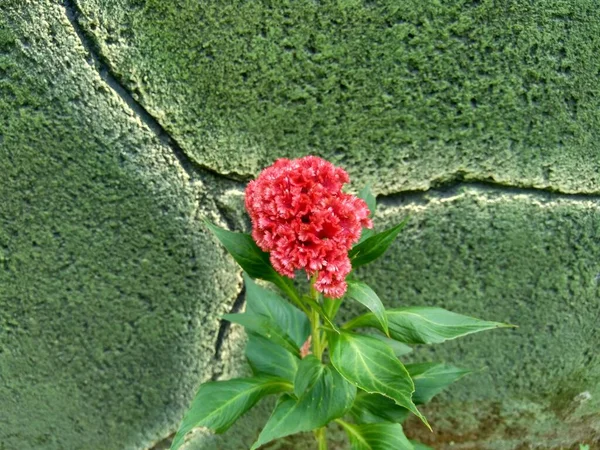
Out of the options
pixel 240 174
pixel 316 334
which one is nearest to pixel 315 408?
pixel 316 334

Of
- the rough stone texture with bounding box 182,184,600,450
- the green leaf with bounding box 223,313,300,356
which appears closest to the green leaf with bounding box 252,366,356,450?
the green leaf with bounding box 223,313,300,356

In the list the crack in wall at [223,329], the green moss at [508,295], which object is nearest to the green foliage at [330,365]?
the crack in wall at [223,329]

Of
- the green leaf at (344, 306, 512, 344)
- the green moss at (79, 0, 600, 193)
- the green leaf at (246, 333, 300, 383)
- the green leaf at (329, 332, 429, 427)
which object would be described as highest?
the green moss at (79, 0, 600, 193)

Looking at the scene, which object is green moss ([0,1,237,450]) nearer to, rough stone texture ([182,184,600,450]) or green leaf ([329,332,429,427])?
rough stone texture ([182,184,600,450])

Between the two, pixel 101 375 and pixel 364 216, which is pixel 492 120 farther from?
pixel 101 375

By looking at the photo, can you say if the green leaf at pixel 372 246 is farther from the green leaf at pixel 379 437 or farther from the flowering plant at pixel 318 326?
the green leaf at pixel 379 437

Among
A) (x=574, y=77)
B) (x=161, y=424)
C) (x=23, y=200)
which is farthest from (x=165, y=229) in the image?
(x=574, y=77)
